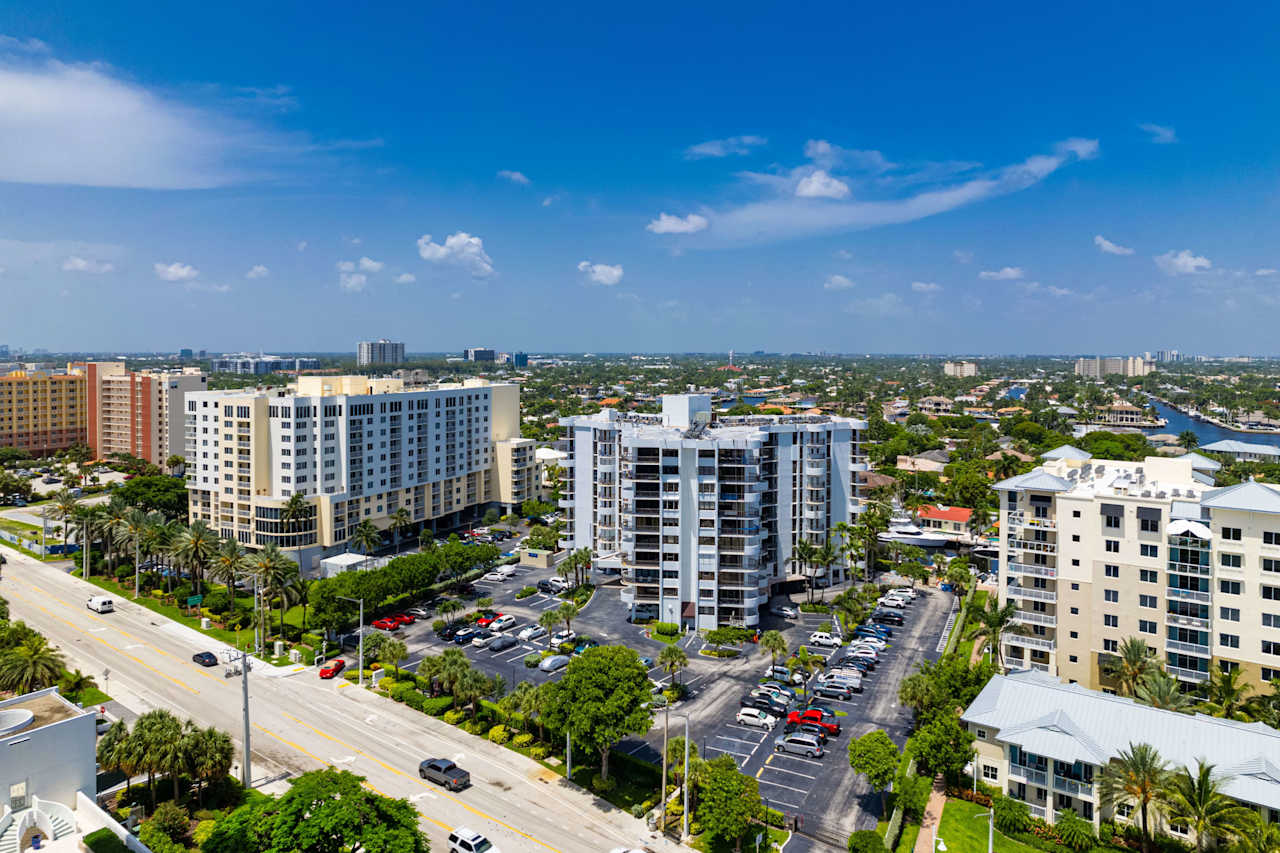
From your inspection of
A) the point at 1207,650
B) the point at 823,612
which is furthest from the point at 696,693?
the point at 1207,650

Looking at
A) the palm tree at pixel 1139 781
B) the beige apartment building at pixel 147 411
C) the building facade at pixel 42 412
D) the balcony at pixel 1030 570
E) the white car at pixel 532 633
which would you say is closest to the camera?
the palm tree at pixel 1139 781

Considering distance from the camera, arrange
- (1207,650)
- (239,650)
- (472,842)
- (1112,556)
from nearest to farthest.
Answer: (472,842) → (1207,650) → (1112,556) → (239,650)

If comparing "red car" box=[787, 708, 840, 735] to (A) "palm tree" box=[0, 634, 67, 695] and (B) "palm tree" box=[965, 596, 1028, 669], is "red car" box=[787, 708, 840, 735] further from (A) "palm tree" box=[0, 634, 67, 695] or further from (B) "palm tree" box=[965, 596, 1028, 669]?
(A) "palm tree" box=[0, 634, 67, 695]

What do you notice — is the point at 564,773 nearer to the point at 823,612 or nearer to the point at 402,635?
the point at 402,635

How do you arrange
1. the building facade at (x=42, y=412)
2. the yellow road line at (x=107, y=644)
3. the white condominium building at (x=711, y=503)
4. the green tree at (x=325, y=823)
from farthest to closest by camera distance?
1. the building facade at (x=42, y=412)
2. the white condominium building at (x=711, y=503)
3. the yellow road line at (x=107, y=644)
4. the green tree at (x=325, y=823)

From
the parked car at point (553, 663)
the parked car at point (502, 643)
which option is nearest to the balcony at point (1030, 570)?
the parked car at point (553, 663)

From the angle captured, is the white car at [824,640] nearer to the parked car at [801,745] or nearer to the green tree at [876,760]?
the parked car at [801,745]

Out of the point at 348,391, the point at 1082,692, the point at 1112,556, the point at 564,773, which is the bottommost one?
the point at 564,773
